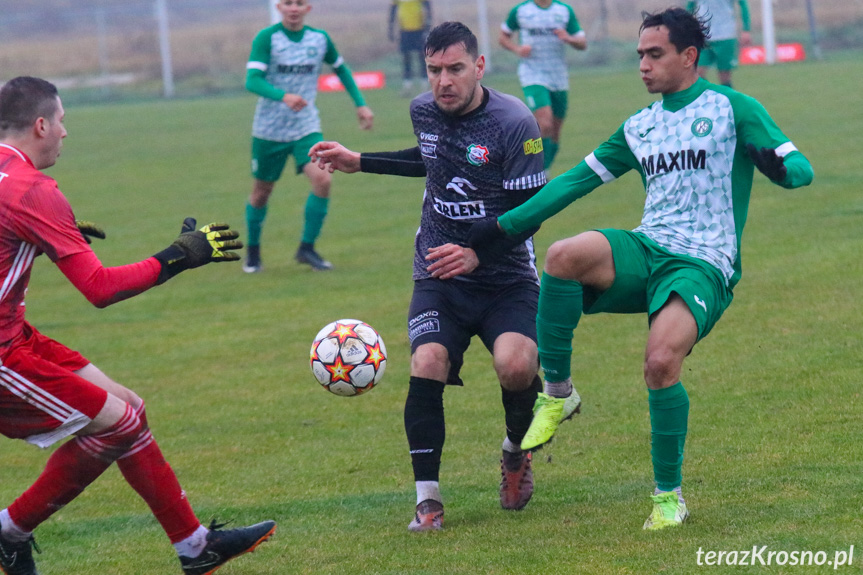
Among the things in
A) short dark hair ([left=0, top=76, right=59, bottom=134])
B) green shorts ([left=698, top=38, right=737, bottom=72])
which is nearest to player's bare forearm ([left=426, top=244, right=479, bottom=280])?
short dark hair ([left=0, top=76, right=59, bottom=134])

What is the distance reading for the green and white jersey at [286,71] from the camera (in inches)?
436

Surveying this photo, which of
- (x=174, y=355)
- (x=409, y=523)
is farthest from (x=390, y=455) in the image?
(x=174, y=355)

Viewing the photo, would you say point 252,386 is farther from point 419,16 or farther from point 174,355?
point 419,16

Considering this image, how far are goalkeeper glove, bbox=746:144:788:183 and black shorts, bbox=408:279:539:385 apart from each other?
127 cm

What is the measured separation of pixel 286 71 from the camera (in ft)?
37.0

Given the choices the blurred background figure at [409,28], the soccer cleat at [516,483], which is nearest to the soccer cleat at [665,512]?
the soccer cleat at [516,483]

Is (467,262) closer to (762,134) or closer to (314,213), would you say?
(762,134)

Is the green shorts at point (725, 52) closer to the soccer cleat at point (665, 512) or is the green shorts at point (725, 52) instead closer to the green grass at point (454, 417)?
the green grass at point (454, 417)

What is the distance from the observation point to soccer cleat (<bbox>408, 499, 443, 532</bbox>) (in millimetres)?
4812

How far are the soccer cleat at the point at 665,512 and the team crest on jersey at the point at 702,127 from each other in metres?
1.38

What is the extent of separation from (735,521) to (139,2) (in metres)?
72.4

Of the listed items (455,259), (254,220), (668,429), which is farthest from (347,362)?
(254,220)

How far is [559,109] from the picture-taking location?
14.0 metres

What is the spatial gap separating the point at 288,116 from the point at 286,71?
0.48 meters
